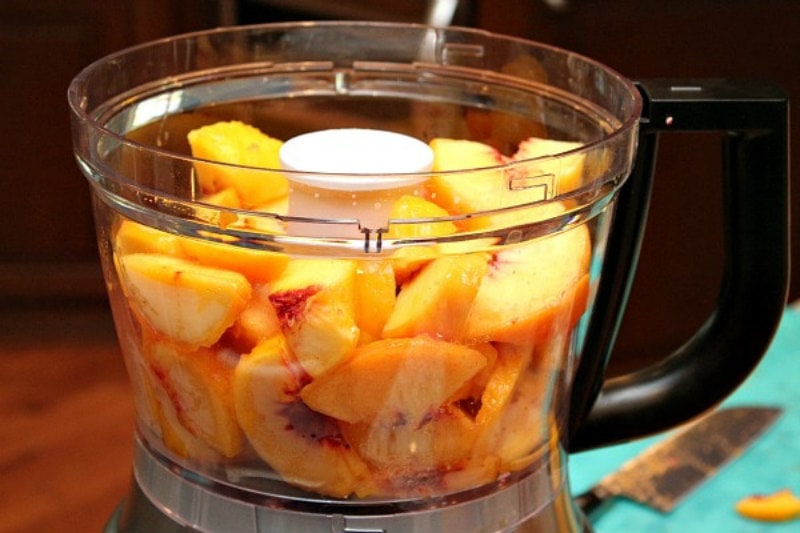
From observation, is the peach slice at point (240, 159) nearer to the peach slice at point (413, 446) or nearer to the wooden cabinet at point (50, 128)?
the peach slice at point (413, 446)

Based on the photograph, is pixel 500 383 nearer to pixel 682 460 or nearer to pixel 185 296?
pixel 185 296

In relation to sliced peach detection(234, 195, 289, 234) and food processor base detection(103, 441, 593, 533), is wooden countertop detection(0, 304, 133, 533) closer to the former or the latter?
food processor base detection(103, 441, 593, 533)

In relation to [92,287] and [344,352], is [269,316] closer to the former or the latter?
[344,352]

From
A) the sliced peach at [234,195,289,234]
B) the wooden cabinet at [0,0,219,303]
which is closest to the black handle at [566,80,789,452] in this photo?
the sliced peach at [234,195,289,234]

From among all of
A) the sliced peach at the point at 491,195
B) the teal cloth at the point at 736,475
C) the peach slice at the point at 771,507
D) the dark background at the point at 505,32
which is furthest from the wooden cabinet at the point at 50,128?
the sliced peach at the point at 491,195

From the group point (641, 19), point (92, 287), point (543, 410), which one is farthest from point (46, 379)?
point (543, 410)

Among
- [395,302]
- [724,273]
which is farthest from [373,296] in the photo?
[724,273]
